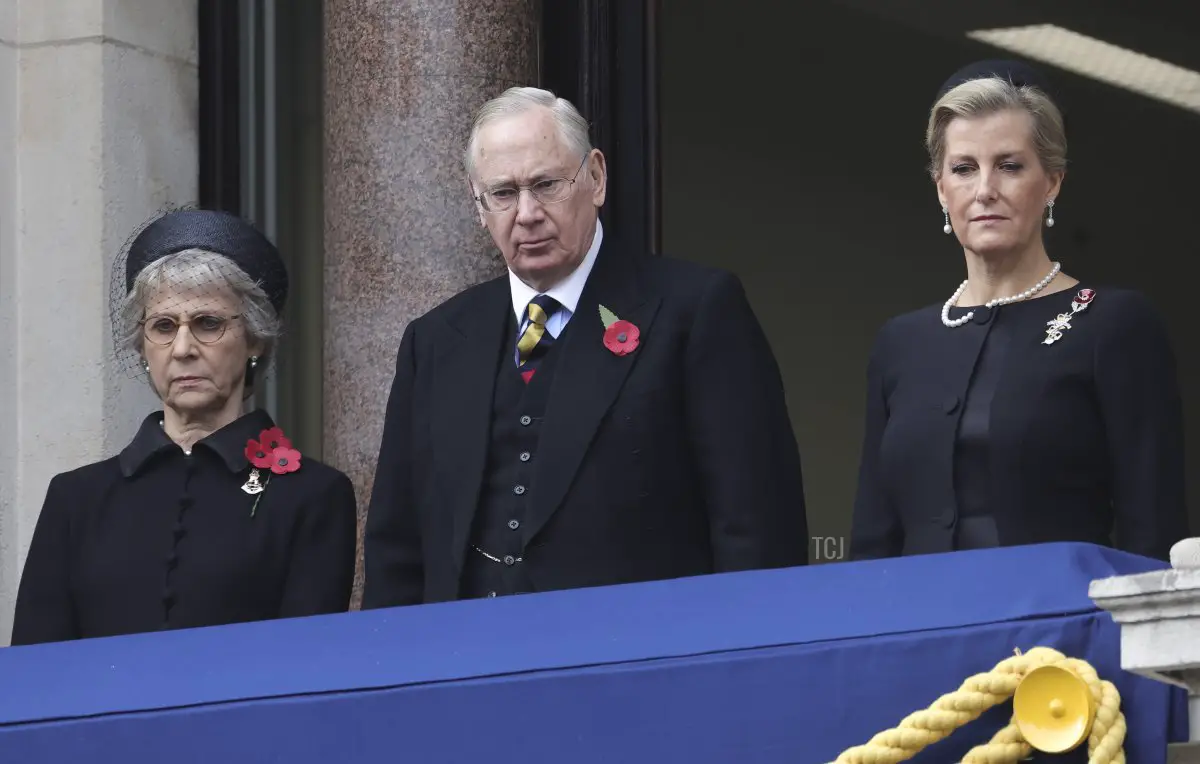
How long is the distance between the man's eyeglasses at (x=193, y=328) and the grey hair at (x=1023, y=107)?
1.37 metres

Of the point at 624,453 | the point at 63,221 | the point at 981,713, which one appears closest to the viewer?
the point at 981,713

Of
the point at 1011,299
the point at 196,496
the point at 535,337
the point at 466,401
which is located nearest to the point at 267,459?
the point at 196,496

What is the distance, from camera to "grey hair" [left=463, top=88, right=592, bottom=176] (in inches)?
169

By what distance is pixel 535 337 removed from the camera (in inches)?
171

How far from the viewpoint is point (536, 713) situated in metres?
3.19

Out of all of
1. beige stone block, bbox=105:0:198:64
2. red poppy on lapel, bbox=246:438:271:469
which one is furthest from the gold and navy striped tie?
beige stone block, bbox=105:0:198:64

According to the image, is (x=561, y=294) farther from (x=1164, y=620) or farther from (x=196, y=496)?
(x=1164, y=620)

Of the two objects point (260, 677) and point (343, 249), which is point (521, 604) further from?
point (343, 249)

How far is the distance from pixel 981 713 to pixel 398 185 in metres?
3.16

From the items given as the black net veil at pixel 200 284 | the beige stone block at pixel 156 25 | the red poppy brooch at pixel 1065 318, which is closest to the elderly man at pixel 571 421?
the black net veil at pixel 200 284

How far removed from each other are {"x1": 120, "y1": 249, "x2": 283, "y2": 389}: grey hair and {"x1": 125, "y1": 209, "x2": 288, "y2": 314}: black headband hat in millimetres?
21

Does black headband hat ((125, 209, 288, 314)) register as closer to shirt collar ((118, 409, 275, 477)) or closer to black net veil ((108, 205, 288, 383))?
black net veil ((108, 205, 288, 383))

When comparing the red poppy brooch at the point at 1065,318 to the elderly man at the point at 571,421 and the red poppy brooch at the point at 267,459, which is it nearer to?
the elderly man at the point at 571,421

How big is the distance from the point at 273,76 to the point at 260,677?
149 inches
